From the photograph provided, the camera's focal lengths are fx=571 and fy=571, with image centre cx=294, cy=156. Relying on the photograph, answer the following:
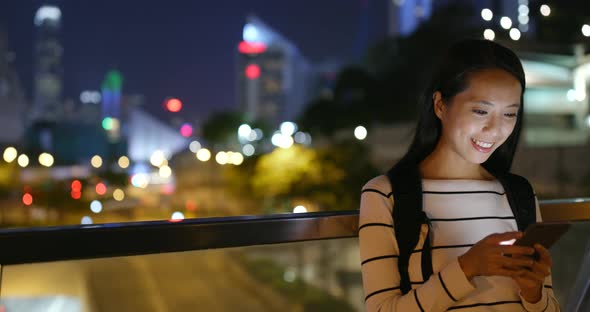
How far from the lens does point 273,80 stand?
8194 centimetres

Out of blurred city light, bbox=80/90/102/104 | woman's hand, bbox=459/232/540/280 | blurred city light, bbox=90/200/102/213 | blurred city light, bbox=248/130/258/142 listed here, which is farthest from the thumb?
blurred city light, bbox=80/90/102/104

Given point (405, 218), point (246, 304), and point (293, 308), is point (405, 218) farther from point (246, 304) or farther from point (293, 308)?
point (293, 308)

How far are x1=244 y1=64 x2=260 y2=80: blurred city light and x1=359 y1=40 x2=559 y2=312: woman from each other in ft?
239

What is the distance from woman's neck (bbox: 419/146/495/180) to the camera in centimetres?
130

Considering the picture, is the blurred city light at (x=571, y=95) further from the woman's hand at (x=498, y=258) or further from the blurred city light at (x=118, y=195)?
the blurred city light at (x=118, y=195)

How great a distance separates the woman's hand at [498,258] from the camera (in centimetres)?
102

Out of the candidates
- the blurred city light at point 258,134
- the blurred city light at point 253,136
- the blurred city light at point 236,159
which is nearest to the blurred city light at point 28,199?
the blurred city light at point 236,159

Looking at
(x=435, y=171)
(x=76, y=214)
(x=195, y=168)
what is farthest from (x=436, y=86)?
(x=195, y=168)

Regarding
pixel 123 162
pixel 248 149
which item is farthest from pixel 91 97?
pixel 248 149

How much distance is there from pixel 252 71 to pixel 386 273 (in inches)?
2916

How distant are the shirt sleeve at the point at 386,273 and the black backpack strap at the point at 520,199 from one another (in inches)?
12.1

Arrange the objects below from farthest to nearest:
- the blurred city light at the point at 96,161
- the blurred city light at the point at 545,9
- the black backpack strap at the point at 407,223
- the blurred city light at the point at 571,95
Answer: the blurred city light at the point at 96,161 < the blurred city light at the point at 571,95 < the blurred city light at the point at 545,9 < the black backpack strap at the point at 407,223

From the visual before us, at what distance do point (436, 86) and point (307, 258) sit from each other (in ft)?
3.27

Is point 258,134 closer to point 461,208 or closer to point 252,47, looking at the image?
point 252,47
